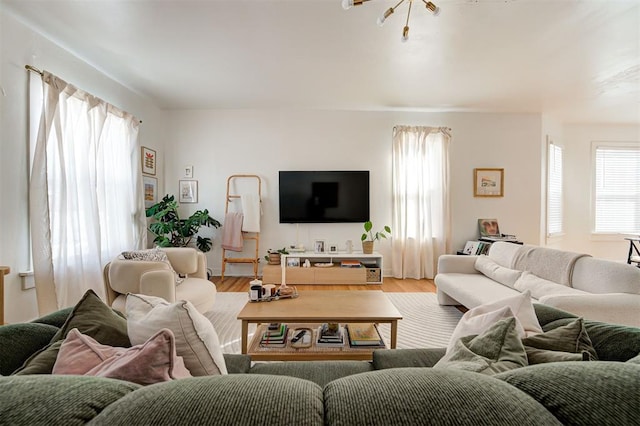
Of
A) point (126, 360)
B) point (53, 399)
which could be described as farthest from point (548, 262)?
point (53, 399)

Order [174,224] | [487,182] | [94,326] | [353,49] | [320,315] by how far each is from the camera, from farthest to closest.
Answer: [487,182] < [174,224] < [353,49] < [320,315] < [94,326]

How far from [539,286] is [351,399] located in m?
2.46

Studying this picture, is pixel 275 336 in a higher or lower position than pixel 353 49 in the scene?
lower

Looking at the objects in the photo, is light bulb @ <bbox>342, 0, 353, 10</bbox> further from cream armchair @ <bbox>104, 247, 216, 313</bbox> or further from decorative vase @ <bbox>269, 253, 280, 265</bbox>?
decorative vase @ <bbox>269, 253, 280, 265</bbox>

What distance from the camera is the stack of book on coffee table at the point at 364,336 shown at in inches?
73.6

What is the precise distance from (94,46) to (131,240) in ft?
7.12

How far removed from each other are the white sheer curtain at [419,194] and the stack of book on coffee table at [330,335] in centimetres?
264

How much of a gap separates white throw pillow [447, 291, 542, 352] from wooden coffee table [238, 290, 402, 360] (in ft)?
2.79

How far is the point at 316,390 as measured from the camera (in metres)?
0.50

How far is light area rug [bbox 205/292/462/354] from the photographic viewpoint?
235cm

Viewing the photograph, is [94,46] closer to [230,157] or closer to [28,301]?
[230,157]

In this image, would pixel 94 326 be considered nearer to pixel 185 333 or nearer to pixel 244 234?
pixel 185 333

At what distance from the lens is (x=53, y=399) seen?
424 millimetres

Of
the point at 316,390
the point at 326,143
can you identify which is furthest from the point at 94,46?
the point at 316,390
